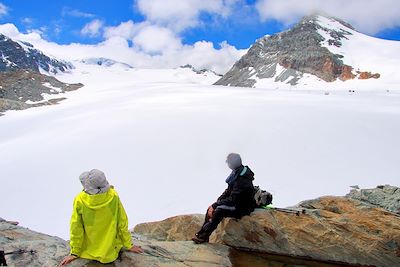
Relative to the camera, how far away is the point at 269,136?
18531 mm

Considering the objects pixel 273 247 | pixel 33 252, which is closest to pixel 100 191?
pixel 33 252

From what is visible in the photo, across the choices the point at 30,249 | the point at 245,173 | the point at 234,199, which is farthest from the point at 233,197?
the point at 30,249

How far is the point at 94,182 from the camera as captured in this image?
476 cm

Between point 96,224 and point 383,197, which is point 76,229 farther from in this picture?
point 383,197

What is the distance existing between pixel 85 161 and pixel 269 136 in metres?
8.43

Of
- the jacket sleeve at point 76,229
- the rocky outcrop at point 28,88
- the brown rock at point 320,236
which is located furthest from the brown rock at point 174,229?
the rocky outcrop at point 28,88

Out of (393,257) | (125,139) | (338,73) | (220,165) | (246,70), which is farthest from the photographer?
(246,70)

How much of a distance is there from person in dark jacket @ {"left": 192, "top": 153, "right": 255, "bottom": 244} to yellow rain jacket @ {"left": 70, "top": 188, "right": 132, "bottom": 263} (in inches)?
72.8

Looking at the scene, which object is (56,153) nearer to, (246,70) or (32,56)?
(246,70)

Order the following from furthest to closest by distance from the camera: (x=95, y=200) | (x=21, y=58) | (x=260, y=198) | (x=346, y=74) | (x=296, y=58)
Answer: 1. (x=21, y=58)
2. (x=296, y=58)
3. (x=346, y=74)
4. (x=260, y=198)
5. (x=95, y=200)

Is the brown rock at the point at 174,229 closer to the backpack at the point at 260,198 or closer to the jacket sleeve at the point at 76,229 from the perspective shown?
the backpack at the point at 260,198

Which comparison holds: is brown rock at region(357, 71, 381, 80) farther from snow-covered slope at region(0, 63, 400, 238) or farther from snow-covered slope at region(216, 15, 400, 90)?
snow-covered slope at region(0, 63, 400, 238)

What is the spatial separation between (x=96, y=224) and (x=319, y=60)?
3740 inches

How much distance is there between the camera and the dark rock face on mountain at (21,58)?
184 m
